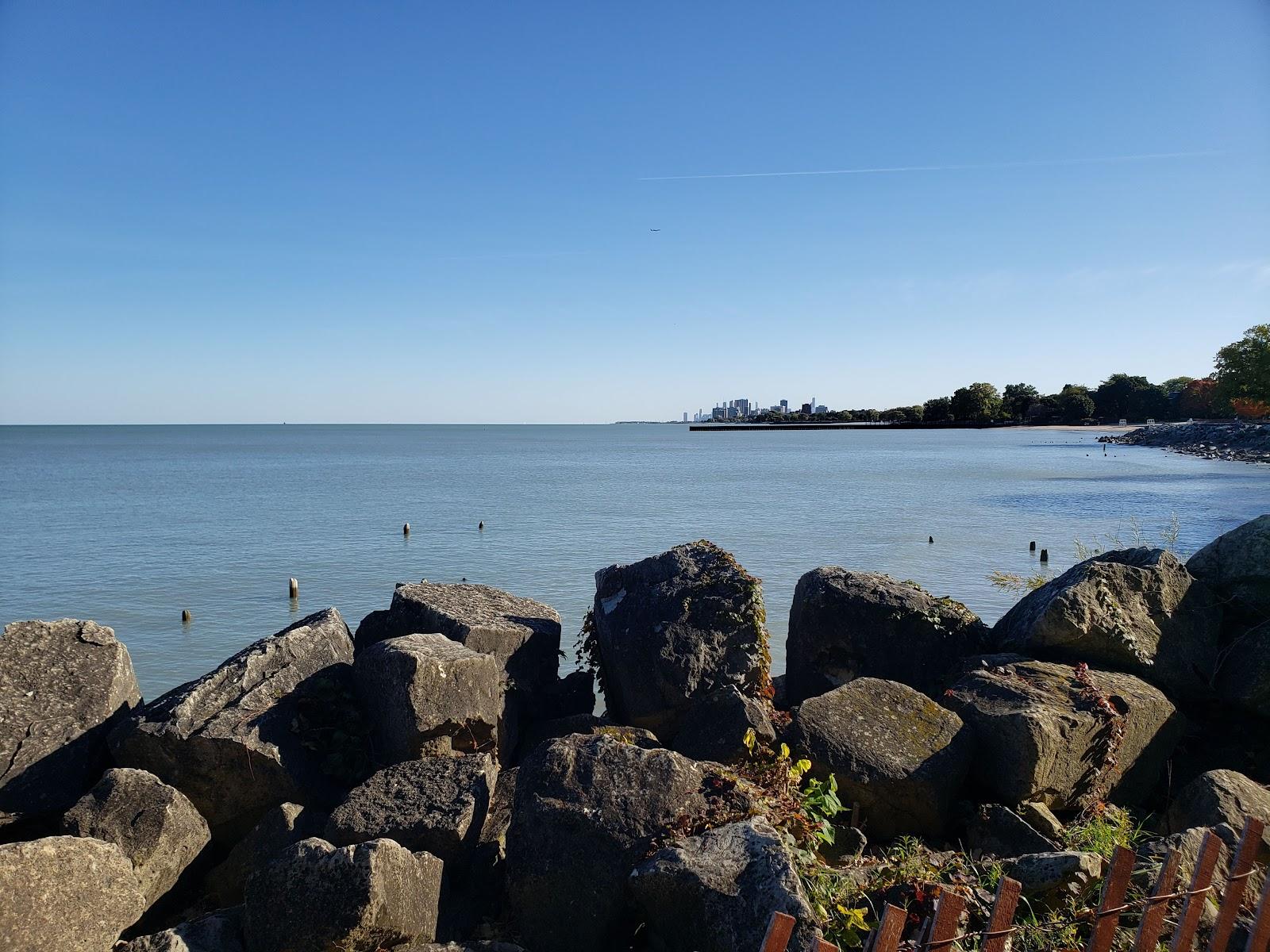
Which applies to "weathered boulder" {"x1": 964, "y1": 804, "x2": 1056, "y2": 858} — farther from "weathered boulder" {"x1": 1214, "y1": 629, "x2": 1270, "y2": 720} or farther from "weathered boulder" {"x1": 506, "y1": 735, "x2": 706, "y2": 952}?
"weathered boulder" {"x1": 1214, "y1": 629, "x2": 1270, "y2": 720}

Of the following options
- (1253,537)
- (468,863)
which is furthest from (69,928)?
(1253,537)

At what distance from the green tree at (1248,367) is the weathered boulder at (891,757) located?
4593 inches

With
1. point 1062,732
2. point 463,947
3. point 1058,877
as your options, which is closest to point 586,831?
point 463,947

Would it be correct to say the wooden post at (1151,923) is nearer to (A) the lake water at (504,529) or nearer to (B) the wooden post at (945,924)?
(B) the wooden post at (945,924)

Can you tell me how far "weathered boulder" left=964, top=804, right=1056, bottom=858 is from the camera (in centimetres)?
576

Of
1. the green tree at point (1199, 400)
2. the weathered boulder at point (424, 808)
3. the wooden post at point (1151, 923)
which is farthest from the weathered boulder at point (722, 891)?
the green tree at point (1199, 400)

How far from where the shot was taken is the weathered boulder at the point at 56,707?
259 inches

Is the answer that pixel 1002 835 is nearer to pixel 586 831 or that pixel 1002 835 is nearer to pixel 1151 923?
pixel 1151 923

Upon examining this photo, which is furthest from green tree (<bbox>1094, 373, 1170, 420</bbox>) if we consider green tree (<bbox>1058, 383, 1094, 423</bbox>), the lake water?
the lake water

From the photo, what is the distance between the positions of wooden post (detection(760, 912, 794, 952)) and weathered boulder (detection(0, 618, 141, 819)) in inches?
246

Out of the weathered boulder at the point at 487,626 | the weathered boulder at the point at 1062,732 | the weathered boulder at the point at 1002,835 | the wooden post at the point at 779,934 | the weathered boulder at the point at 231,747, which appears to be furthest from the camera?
the weathered boulder at the point at 487,626

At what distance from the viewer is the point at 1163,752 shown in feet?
23.4

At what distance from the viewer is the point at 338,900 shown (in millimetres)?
4664

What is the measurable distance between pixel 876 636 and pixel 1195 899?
4.78 metres
